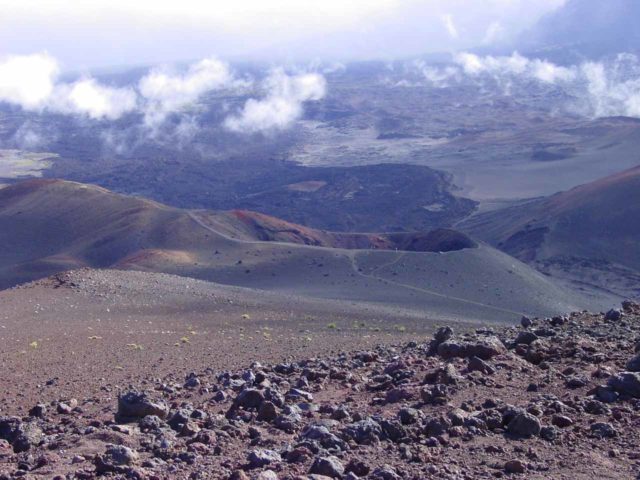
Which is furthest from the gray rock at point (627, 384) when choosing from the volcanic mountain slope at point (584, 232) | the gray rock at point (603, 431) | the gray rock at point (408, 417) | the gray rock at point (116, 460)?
the volcanic mountain slope at point (584, 232)

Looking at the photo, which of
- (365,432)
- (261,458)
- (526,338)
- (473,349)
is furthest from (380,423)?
(526,338)

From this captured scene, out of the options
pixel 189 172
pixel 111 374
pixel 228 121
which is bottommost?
pixel 111 374

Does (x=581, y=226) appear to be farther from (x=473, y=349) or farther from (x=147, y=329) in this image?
(x=473, y=349)

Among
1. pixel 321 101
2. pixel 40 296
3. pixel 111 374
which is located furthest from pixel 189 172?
pixel 111 374

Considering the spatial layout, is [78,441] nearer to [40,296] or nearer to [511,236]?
[40,296]

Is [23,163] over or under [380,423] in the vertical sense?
over

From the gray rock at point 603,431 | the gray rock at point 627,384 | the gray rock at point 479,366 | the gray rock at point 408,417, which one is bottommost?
the gray rock at point 408,417

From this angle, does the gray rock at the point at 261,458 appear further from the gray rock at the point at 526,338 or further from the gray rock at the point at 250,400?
the gray rock at the point at 526,338
